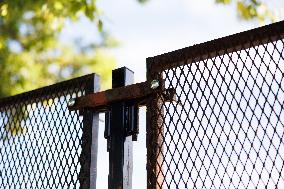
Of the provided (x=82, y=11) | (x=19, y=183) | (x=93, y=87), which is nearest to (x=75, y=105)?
(x=93, y=87)

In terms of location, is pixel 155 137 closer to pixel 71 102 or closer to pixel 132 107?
pixel 132 107

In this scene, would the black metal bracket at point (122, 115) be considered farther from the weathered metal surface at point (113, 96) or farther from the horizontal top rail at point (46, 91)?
the horizontal top rail at point (46, 91)

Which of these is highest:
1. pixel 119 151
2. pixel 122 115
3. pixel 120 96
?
pixel 120 96

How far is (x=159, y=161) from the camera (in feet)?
8.77

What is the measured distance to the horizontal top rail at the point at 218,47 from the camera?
2.48m

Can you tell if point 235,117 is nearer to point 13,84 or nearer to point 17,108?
point 17,108

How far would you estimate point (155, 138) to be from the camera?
8.86 feet

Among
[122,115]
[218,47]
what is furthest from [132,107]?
[218,47]

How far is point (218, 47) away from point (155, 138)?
64cm

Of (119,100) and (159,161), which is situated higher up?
(119,100)

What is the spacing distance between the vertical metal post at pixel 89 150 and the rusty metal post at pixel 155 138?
384mm

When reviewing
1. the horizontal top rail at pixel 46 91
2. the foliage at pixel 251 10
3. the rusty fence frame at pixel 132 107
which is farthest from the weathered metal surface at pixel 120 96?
the foliage at pixel 251 10

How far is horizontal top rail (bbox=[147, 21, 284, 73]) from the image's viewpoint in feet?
8.15

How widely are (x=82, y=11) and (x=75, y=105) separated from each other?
9.61 ft
